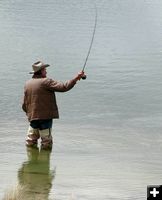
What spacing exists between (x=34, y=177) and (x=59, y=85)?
1.49 m

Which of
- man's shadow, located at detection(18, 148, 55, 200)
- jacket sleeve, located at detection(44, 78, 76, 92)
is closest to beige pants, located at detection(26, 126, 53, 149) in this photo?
man's shadow, located at detection(18, 148, 55, 200)

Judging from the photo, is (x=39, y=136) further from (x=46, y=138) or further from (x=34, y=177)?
(x=34, y=177)

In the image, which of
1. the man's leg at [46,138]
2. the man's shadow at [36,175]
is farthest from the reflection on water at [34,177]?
the man's leg at [46,138]

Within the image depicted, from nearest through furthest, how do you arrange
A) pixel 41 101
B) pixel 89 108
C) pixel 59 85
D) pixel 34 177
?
pixel 34 177 → pixel 59 85 → pixel 41 101 → pixel 89 108

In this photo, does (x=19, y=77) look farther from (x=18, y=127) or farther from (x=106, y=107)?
(x=18, y=127)

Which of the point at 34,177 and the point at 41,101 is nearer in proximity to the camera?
the point at 34,177

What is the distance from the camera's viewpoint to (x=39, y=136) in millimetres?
8992

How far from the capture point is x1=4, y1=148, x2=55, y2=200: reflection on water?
655 centimetres

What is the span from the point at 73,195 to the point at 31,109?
2293 millimetres

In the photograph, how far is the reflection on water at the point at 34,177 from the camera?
21.5 feet

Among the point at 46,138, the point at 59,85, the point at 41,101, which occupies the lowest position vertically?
the point at 46,138

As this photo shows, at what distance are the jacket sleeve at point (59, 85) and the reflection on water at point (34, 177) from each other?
0.90m

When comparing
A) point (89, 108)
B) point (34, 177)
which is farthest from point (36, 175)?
point (89, 108)

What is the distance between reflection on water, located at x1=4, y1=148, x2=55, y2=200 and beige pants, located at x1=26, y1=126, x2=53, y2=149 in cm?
11
